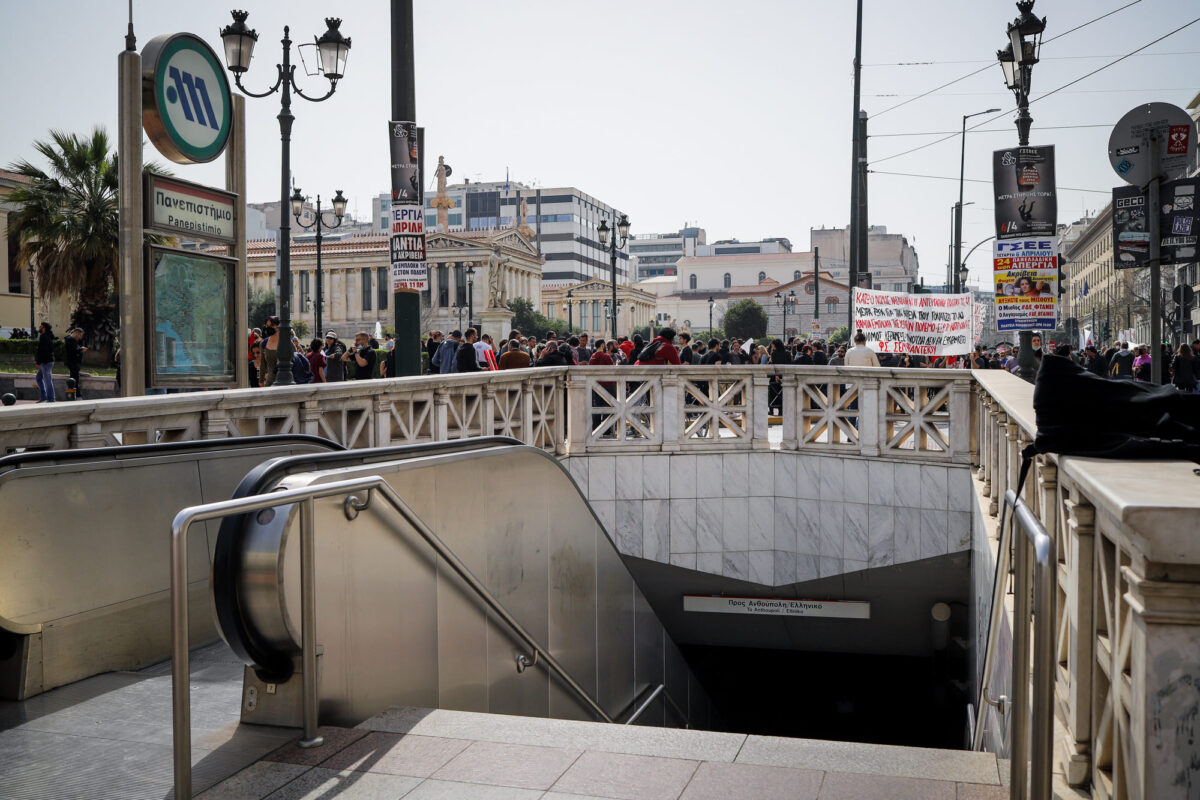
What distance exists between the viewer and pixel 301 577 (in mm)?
4281

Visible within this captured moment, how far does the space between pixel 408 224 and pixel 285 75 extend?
283 inches

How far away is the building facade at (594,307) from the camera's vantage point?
122 meters

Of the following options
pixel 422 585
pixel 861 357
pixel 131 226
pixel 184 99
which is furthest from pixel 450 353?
pixel 422 585

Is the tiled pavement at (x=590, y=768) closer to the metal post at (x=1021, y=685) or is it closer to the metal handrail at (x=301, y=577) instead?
the metal handrail at (x=301, y=577)

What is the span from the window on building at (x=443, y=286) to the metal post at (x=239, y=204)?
10022 centimetres

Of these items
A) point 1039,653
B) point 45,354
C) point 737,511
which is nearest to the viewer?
point 1039,653

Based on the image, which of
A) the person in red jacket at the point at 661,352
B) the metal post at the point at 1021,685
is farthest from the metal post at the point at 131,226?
the person in red jacket at the point at 661,352

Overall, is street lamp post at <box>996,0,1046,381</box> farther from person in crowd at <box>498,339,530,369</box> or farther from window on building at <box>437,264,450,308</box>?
window on building at <box>437,264,450,308</box>

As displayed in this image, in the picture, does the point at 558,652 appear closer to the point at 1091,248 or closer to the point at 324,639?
the point at 324,639

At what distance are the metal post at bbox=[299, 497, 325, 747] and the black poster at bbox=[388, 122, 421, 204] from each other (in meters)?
6.55

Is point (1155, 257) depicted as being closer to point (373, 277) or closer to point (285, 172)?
point (285, 172)

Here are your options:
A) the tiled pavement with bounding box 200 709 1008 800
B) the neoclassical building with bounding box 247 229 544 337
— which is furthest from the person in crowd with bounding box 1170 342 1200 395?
the neoclassical building with bounding box 247 229 544 337

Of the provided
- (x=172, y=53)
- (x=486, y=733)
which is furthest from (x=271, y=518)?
(x=172, y=53)

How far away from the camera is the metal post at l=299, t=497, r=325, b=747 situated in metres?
4.26
